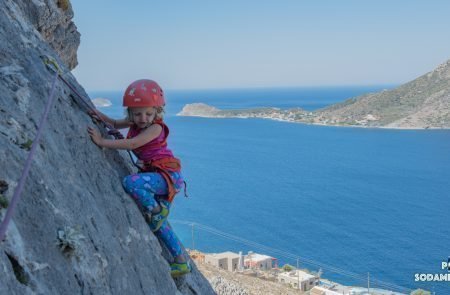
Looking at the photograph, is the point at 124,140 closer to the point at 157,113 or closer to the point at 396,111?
the point at 157,113

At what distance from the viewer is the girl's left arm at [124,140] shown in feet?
12.3

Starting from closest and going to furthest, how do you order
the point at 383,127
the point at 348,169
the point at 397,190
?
the point at 397,190 < the point at 348,169 < the point at 383,127

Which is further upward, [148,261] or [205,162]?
[148,261]

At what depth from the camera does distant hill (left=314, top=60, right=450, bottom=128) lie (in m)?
143

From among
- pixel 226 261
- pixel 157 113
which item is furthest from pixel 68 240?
pixel 226 261

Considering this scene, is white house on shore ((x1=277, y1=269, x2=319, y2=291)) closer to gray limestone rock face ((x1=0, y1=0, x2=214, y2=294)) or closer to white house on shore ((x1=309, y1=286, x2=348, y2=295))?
white house on shore ((x1=309, y1=286, x2=348, y2=295))

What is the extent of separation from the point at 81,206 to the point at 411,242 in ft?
176

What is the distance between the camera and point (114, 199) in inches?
143

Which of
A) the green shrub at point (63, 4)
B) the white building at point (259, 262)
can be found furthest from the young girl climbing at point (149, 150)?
the white building at point (259, 262)

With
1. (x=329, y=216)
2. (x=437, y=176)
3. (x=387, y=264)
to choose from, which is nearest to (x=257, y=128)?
(x=437, y=176)

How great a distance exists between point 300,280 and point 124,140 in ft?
108

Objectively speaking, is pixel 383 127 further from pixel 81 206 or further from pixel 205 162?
pixel 81 206

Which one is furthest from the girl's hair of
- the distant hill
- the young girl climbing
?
the distant hill

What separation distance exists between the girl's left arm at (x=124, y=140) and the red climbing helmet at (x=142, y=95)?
0.22 metres
